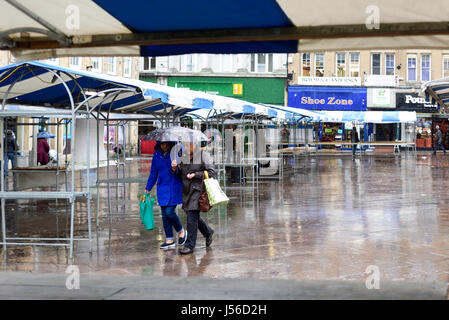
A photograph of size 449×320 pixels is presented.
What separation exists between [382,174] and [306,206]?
33.0 feet

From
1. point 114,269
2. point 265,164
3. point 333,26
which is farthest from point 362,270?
point 265,164

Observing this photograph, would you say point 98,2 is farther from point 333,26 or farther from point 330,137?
point 330,137

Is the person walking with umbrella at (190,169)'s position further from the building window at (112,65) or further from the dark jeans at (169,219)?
the building window at (112,65)

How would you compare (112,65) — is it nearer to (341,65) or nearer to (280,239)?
(341,65)

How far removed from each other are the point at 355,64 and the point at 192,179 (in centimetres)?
3868

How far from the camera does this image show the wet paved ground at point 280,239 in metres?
7.35

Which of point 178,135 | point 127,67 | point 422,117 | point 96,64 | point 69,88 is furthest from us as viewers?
point 422,117

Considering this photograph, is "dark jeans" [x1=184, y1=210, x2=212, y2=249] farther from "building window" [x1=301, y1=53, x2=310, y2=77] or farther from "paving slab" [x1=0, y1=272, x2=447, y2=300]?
"building window" [x1=301, y1=53, x2=310, y2=77]

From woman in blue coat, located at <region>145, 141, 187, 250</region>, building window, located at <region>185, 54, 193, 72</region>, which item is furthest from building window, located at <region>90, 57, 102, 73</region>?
woman in blue coat, located at <region>145, 141, 187, 250</region>

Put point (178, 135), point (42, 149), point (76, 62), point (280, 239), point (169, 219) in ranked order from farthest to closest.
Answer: point (76, 62) < point (42, 149) < point (280, 239) < point (169, 219) < point (178, 135)

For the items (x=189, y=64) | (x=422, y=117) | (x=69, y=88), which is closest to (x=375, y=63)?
(x=422, y=117)

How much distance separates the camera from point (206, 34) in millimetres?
4727

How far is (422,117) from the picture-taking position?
4453 centimetres

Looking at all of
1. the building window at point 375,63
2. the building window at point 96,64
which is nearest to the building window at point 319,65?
the building window at point 375,63
